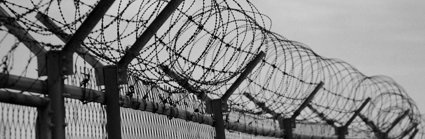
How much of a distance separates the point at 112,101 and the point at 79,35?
96 cm

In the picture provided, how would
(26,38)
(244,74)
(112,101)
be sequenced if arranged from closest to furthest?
(26,38) → (112,101) → (244,74)

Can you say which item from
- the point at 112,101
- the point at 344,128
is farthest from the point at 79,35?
the point at 344,128

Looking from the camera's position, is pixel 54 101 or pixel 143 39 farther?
pixel 143 39

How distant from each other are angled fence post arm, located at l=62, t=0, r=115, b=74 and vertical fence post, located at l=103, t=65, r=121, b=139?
0.71 metres

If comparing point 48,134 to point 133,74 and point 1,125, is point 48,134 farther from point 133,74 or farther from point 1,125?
point 133,74

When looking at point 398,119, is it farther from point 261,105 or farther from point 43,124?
point 43,124

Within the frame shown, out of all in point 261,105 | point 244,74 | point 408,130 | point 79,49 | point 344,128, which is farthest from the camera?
point 408,130

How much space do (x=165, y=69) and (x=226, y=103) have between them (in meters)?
2.59

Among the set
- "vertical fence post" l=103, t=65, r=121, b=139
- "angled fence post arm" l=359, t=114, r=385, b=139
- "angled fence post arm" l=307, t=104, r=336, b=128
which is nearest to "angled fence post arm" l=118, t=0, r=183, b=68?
"vertical fence post" l=103, t=65, r=121, b=139

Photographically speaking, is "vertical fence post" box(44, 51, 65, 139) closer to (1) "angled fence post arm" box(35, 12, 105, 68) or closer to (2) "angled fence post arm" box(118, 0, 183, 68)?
(1) "angled fence post arm" box(35, 12, 105, 68)

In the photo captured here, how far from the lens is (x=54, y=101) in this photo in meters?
7.05

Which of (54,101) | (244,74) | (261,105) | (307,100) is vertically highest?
(244,74)

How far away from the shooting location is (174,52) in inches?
336

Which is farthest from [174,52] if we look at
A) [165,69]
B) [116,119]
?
[116,119]
